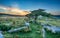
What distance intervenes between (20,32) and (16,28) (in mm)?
79

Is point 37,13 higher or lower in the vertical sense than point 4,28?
higher

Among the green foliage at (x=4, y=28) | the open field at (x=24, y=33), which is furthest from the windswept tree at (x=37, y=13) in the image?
the green foliage at (x=4, y=28)

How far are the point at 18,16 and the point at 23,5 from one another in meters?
0.17

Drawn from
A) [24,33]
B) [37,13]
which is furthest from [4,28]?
[37,13]

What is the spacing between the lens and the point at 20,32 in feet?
5.79

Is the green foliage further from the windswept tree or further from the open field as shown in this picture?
the windswept tree

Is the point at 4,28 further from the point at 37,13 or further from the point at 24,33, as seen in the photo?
the point at 37,13

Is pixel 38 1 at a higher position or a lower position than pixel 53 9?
higher

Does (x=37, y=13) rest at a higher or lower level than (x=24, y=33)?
higher

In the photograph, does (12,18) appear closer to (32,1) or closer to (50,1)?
(32,1)

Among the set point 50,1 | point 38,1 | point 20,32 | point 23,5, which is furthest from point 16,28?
point 50,1

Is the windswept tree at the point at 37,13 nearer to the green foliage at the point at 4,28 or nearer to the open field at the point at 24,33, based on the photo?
the open field at the point at 24,33

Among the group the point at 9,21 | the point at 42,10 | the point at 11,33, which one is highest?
the point at 42,10

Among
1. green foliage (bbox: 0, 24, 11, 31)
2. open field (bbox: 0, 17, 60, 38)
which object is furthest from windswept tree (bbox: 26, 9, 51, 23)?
green foliage (bbox: 0, 24, 11, 31)
